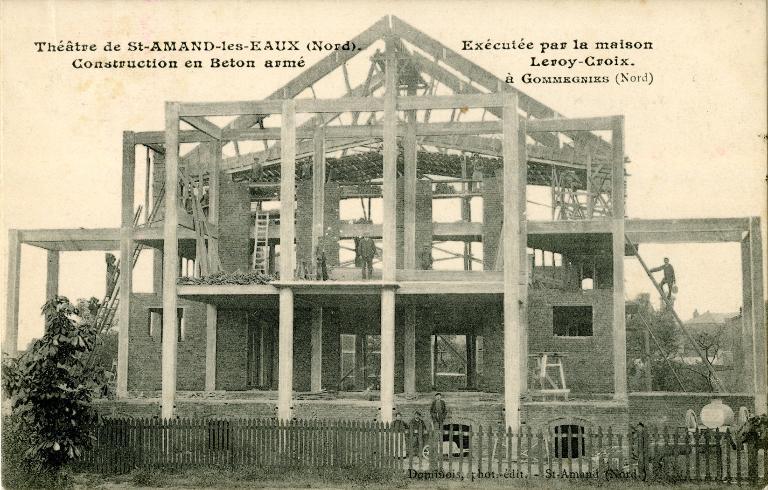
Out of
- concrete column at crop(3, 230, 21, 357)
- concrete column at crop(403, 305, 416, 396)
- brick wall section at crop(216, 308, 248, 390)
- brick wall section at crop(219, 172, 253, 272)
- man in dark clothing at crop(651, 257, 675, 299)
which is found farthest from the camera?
brick wall section at crop(219, 172, 253, 272)

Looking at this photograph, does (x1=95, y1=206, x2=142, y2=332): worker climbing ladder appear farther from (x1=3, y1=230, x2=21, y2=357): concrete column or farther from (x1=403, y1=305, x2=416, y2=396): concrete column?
(x1=403, y1=305, x2=416, y2=396): concrete column

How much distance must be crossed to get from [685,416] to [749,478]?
807cm

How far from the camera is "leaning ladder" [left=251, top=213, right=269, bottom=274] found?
96.0 feet

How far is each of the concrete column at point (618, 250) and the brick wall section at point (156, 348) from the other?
13569 millimetres

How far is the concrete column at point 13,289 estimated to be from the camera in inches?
1133

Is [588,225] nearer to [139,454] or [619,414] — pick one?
[619,414]

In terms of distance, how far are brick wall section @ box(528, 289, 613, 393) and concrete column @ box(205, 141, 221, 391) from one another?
10.5m

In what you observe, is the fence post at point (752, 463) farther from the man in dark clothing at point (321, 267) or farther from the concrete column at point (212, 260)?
the concrete column at point (212, 260)

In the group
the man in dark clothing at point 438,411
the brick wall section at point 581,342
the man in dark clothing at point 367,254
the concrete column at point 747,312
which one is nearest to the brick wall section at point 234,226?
the man in dark clothing at point 367,254

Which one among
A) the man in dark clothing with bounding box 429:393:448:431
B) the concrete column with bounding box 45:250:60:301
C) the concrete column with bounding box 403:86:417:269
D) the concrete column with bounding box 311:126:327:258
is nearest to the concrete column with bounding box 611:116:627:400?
the concrete column with bounding box 403:86:417:269

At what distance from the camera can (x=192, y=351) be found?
2923 centimetres

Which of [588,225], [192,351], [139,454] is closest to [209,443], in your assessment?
[139,454]

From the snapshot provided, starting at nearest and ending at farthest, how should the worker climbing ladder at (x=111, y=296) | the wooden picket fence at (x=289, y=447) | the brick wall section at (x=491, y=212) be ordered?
the wooden picket fence at (x=289, y=447) → the brick wall section at (x=491, y=212) → the worker climbing ladder at (x=111, y=296)

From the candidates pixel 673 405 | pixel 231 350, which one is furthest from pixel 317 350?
pixel 673 405
